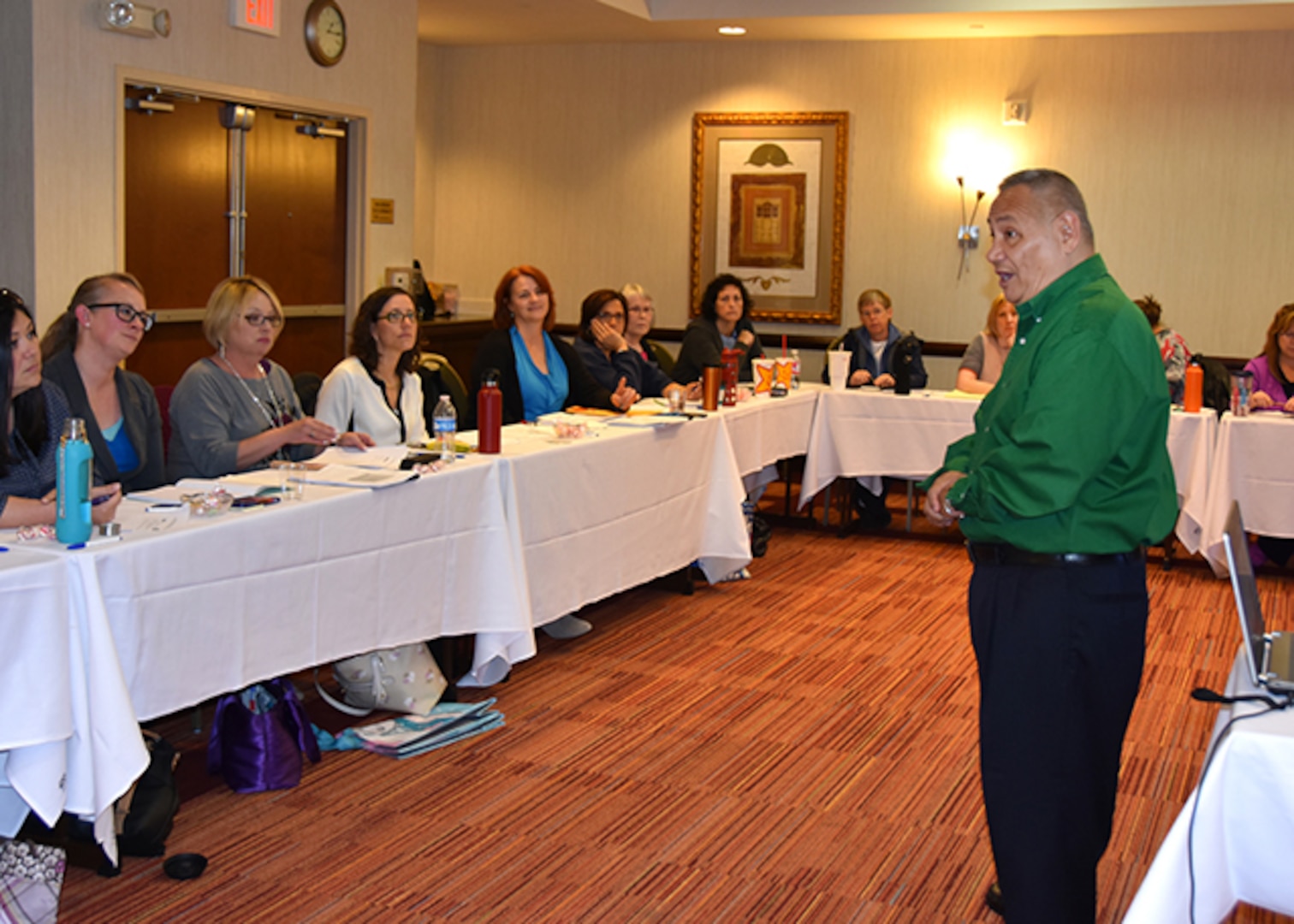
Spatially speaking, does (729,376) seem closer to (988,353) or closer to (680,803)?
(988,353)

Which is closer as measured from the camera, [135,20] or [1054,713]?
[1054,713]

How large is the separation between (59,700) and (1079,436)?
201 cm

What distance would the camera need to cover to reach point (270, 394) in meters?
4.17

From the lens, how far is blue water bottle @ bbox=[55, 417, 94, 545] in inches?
109

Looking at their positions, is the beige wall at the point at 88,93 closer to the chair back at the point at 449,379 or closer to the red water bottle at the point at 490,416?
the chair back at the point at 449,379

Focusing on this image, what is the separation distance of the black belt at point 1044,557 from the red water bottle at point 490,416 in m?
2.03

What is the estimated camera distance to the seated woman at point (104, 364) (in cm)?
354

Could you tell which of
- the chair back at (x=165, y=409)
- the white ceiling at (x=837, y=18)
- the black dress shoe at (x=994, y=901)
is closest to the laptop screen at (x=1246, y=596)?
the black dress shoe at (x=994, y=901)

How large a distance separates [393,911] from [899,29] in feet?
21.9

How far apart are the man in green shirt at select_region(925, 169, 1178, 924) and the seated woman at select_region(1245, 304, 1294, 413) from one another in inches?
165

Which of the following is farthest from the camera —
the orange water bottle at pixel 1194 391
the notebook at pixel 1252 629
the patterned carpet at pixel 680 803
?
the orange water bottle at pixel 1194 391

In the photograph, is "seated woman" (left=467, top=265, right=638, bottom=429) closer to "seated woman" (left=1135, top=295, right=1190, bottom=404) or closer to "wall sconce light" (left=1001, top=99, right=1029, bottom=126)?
"seated woman" (left=1135, top=295, right=1190, bottom=404)

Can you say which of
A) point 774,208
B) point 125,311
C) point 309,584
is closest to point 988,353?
point 774,208

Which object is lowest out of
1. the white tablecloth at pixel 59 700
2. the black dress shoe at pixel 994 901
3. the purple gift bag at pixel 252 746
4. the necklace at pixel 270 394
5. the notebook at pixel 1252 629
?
the black dress shoe at pixel 994 901
